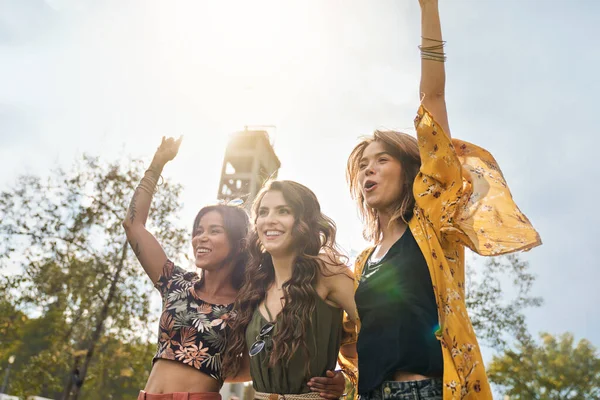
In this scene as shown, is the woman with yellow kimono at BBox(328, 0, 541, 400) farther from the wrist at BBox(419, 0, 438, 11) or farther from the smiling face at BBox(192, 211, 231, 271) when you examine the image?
the smiling face at BBox(192, 211, 231, 271)

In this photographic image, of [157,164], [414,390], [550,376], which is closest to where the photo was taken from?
[414,390]

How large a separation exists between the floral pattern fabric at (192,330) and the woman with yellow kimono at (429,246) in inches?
55.4

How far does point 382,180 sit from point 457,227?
0.65 meters

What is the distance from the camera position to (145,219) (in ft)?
15.5

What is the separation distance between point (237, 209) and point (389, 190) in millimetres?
2029

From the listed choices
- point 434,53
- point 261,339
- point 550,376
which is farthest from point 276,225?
point 550,376

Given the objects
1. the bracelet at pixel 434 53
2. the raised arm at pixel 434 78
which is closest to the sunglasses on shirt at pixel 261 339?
the raised arm at pixel 434 78

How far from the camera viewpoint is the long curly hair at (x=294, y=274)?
3318 mm

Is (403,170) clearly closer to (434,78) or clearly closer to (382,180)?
(382,180)

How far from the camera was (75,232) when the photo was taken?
1633 centimetres

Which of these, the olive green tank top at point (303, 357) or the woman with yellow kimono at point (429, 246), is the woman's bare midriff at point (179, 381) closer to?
the olive green tank top at point (303, 357)

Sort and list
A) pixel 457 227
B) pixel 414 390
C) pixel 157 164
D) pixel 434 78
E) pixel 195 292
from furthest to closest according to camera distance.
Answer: pixel 157 164
pixel 195 292
pixel 434 78
pixel 457 227
pixel 414 390

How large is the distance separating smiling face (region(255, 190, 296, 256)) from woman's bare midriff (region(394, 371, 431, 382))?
54.2 inches

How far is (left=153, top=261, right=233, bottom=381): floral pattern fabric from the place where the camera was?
12.7 ft
